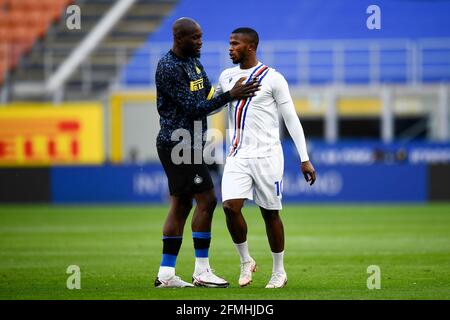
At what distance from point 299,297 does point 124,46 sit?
23183 mm

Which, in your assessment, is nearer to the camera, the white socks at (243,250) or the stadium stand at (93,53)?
the white socks at (243,250)

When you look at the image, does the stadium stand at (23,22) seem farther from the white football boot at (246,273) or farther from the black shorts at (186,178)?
the white football boot at (246,273)

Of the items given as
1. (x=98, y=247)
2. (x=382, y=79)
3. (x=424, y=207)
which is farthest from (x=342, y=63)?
(x=98, y=247)

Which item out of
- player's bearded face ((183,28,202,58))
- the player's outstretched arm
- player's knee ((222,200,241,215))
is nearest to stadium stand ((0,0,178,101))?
player's bearded face ((183,28,202,58))

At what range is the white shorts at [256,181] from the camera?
9.94 metres

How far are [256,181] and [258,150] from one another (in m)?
0.29

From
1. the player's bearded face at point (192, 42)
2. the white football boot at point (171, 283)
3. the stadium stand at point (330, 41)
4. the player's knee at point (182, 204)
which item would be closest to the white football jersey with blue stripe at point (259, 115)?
the player's bearded face at point (192, 42)

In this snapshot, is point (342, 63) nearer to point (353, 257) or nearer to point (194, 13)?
point (194, 13)

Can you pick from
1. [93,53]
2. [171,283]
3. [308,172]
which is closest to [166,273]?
[171,283]

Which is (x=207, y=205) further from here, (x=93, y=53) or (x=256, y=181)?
(x=93, y=53)

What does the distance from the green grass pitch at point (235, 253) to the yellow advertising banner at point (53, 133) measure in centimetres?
423

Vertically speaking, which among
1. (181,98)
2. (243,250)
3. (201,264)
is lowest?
(201,264)

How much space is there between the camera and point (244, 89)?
32.3 feet

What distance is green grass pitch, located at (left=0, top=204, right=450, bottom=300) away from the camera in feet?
31.9
